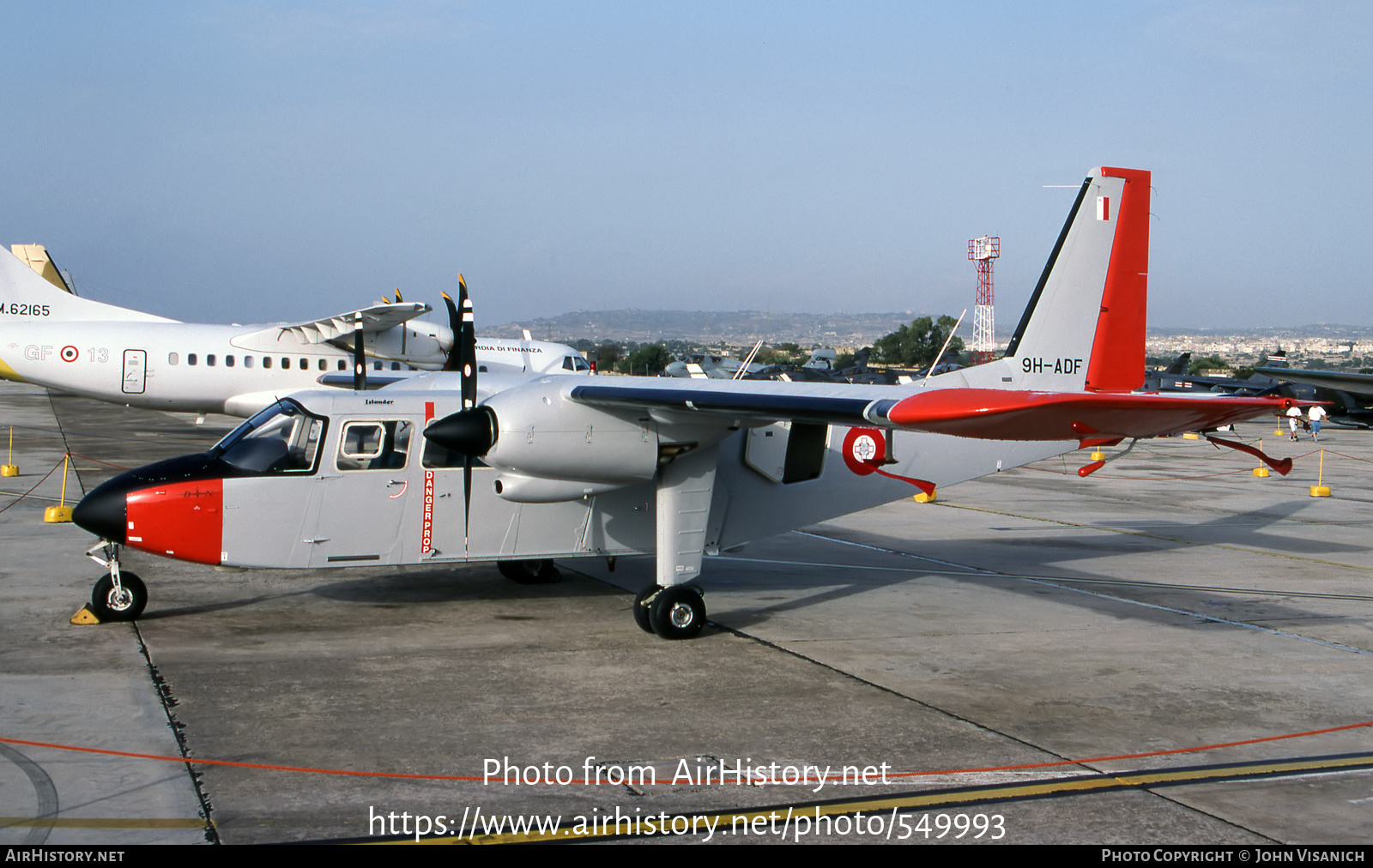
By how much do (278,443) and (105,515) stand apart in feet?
5.29

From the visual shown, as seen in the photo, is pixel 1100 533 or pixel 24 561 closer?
pixel 24 561

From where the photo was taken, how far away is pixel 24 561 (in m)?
13.3

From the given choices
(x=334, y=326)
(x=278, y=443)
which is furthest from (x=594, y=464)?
(x=334, y=326)

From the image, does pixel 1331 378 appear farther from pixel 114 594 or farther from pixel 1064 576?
pixel 114 594

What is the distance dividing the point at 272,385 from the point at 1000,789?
27.1 m

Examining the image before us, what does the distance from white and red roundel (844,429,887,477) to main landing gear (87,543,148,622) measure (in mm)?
7443

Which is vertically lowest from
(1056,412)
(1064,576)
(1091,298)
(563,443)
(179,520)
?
(1064,576)

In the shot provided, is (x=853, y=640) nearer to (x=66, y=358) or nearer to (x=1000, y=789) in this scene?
(x=1000, y=789)

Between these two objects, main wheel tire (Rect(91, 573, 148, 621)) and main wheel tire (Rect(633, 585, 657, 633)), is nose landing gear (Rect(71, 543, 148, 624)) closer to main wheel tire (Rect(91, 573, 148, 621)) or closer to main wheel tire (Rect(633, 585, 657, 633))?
main wheel tire (Rect(91, 573, 148, 621))

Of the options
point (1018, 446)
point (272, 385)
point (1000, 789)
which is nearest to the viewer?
point (1000, 789)

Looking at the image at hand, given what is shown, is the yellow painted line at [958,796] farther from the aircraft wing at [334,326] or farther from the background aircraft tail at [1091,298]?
the aircraft wing at [334,326]

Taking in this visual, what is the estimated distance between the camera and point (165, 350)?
28.4 metres

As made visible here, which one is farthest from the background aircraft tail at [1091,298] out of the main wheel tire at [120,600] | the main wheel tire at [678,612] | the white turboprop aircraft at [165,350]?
the white turboprop aircraft at [165,350]
